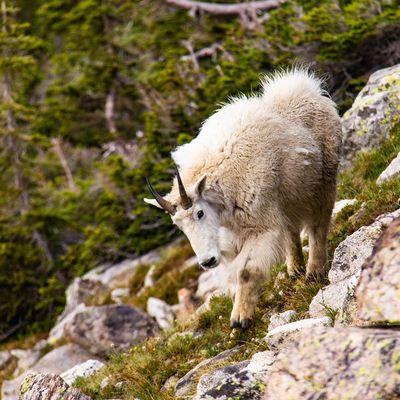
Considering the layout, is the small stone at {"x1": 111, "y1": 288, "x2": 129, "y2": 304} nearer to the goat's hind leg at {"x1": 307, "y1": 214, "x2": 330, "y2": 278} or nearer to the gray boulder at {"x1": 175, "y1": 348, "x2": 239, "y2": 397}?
the goat's hind leg at {"x1": 307, "y1": 214, "x2": 330, "y2": 278}

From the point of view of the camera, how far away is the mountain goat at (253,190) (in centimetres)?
666

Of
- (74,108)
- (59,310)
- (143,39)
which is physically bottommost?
(59,310)

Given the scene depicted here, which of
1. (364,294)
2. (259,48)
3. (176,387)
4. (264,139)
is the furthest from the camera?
(259,48)

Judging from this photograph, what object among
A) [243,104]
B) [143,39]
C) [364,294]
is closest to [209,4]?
[143,39]

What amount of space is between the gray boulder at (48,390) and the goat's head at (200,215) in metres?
1.70

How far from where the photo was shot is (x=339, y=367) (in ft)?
12.7

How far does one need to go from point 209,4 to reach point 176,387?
16953 millimetres

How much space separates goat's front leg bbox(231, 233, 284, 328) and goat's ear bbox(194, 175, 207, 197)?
0.73m

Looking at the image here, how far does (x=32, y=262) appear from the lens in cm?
1909

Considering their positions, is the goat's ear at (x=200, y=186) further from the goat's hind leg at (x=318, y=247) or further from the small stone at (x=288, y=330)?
the small stone at (x=288, y=330)

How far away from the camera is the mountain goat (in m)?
6.66

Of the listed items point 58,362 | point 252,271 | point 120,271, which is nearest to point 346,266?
point 252,271

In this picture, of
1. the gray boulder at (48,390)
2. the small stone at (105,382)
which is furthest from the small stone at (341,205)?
the gray boulder at (48,390)

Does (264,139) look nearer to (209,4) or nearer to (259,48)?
(259,48)
